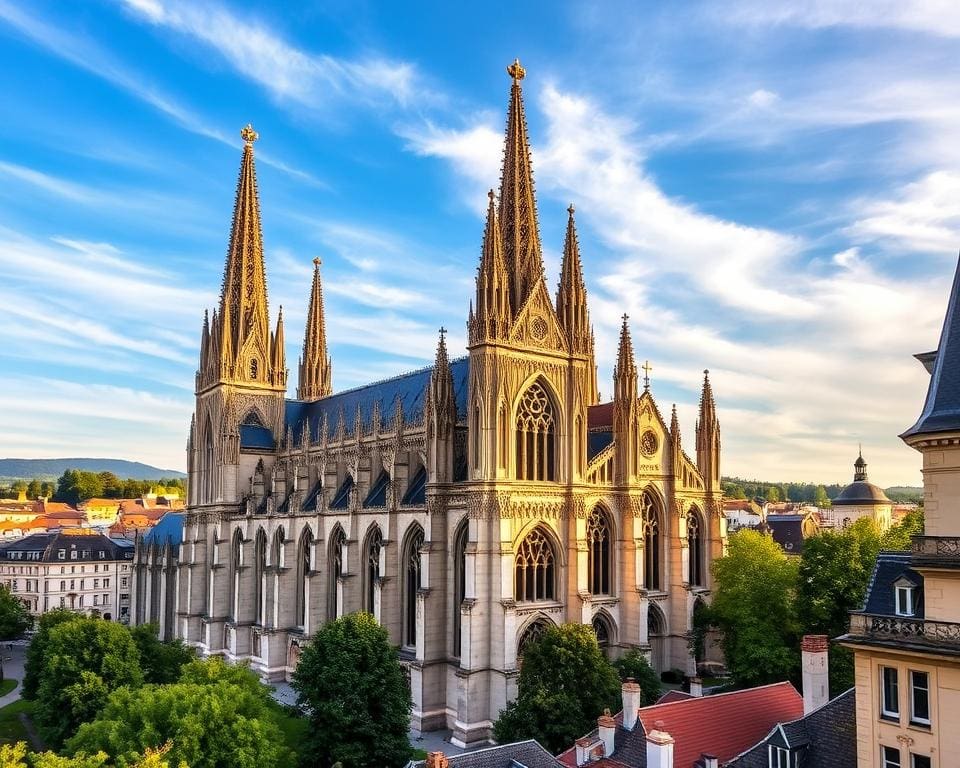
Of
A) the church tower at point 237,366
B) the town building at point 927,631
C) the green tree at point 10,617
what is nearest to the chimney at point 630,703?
the town building at point 927,631

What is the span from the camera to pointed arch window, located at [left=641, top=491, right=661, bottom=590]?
222 feet

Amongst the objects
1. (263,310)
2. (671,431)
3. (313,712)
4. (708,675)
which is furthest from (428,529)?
(263,310)

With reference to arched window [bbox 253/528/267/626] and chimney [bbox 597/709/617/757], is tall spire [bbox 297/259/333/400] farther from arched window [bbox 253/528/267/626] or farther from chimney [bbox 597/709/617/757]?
chimney [bbox 597/709/617/757]

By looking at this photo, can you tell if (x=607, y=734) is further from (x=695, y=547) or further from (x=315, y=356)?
(x=315, y=356)

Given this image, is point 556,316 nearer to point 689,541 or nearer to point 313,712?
point 689,541

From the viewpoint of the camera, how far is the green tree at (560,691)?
4512 cm

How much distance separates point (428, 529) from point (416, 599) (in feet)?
16.6

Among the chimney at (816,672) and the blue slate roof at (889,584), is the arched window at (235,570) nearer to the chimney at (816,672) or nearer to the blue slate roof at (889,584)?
the chimney at (816,672)

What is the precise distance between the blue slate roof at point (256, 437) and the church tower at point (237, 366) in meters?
0.28

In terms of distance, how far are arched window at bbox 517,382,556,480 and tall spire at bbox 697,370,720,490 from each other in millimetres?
17481

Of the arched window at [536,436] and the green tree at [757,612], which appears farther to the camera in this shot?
the arched window at [536,436]

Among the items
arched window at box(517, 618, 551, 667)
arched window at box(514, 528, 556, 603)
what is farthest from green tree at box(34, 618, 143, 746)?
arched window at box(514, 528, 556, 603)

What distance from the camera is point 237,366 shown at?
88.7m

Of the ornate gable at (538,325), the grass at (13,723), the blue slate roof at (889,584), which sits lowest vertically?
the grass at (13,723)
